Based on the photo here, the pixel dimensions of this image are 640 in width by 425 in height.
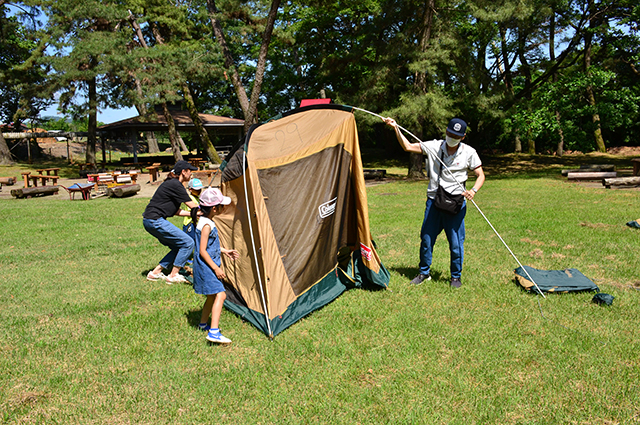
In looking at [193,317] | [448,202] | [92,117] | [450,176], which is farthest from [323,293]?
[92,117]

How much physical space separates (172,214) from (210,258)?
2239 millimetres

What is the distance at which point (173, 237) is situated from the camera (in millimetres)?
6281

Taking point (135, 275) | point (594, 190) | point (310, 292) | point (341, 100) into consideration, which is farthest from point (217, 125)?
point (310, 292)

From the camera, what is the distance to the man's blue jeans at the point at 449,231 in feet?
18.4

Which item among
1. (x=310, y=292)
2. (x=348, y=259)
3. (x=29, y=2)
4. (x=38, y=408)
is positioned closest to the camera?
(x=38, y=408)

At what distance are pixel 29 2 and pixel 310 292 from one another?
99.3 feet

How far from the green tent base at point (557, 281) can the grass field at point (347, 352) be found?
13cm

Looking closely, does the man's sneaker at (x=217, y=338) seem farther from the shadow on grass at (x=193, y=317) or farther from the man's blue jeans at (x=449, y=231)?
the man's blue jeans at (x=449, y=231)

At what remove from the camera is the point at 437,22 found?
62.1 feet

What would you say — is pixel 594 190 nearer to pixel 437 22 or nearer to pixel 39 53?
pixel 437 22

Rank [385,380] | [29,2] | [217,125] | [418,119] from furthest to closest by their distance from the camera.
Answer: [217,125] → [29,2] → [418,119] → [385,380]

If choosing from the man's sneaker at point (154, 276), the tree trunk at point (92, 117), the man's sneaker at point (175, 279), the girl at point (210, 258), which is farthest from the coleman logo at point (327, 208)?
the tree trunk at point (92, 117)

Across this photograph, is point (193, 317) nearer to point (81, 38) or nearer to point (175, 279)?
point (175, 279)

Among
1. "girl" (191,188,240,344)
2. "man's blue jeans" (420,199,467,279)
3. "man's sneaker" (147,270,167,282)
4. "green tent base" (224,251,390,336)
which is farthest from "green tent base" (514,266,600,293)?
"man's sneaker" (147,270,167,282)
